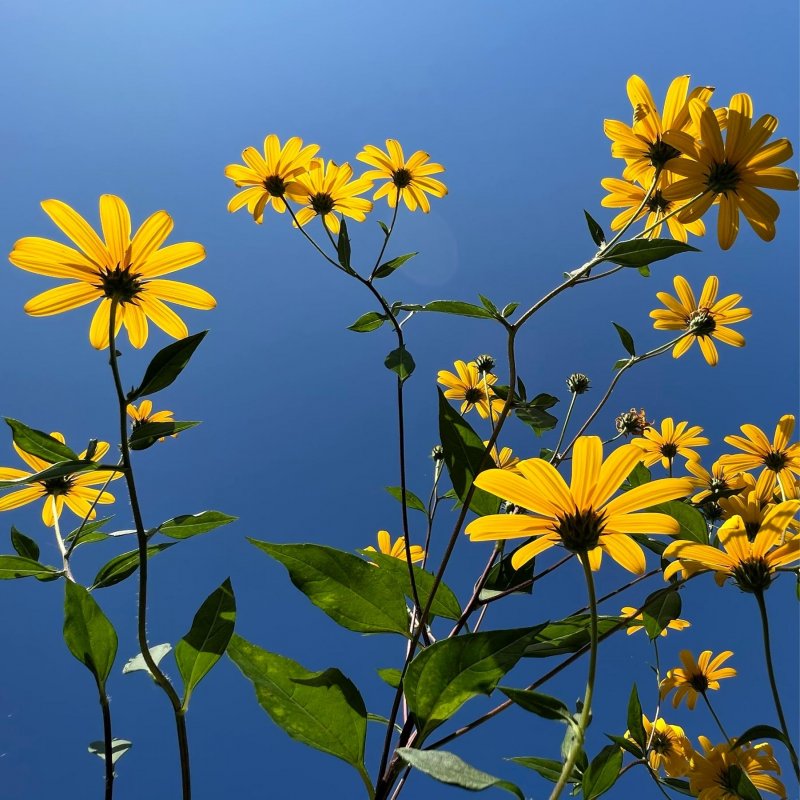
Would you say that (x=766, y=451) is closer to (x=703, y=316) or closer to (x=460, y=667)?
(x=703, y=316)

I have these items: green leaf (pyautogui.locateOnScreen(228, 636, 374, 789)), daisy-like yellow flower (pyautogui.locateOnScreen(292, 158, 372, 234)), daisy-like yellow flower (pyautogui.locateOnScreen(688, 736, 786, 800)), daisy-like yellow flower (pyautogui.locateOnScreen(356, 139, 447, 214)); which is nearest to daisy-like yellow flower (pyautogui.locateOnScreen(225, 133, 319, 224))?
daisy-like yellow flower (pyautogui.locateOnScreen(292, 158, 372, 234))

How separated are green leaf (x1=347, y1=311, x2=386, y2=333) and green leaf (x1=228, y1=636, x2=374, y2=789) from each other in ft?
4.26

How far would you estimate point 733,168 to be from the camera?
1.59m

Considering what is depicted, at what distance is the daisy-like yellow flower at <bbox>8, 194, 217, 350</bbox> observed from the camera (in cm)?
130

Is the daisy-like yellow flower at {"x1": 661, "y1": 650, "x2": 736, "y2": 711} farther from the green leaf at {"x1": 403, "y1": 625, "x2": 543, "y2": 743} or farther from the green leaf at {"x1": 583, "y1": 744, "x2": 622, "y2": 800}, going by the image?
the green leaf at {"x1": 403, "y1": 625, "x2": 543, "y2": 743}

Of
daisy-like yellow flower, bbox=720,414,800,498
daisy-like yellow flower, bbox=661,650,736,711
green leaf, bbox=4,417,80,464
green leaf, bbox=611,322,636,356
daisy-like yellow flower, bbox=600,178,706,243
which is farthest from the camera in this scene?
daisy-like yellow flower, bbox=661,650,736,711

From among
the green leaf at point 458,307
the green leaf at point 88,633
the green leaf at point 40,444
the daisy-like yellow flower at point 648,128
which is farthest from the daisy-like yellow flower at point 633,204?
the green leaf at point 88,633

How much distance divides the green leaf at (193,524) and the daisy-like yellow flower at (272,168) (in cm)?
177

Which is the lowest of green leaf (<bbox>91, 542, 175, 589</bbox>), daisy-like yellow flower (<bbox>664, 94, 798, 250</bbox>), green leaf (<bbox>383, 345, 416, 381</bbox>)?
green leaf (<bbox>91, 542, 175, 589</bbox>)

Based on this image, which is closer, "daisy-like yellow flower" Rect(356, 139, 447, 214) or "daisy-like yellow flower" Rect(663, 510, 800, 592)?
"daisy-like yellow flower" Rect(663, 510, 800, 592)

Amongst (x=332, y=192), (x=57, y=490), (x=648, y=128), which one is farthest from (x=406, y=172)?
(x=57, y=490)

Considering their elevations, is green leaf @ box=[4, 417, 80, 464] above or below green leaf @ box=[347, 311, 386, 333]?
below

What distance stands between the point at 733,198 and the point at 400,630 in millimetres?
1525

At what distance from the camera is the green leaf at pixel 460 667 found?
101cm
